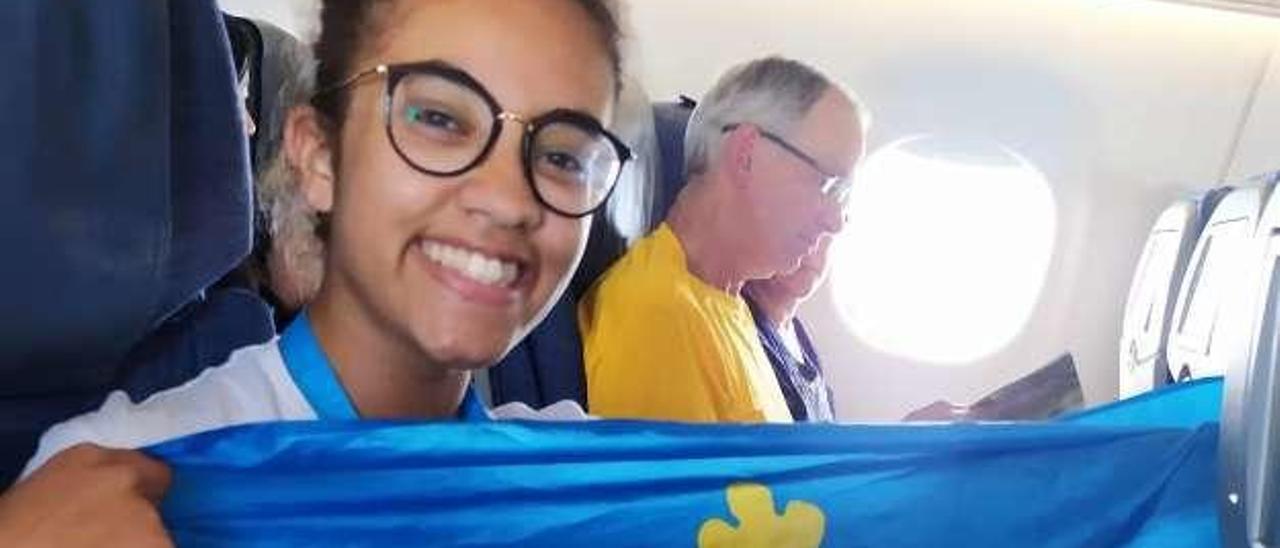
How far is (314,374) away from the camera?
1.10 meters

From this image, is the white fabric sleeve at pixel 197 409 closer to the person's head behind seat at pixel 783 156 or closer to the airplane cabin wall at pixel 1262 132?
the person's head behind seat at pixel 783 156

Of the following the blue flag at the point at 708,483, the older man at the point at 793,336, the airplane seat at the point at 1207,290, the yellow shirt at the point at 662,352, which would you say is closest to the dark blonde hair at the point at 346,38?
the blue flag at the point at 708,483

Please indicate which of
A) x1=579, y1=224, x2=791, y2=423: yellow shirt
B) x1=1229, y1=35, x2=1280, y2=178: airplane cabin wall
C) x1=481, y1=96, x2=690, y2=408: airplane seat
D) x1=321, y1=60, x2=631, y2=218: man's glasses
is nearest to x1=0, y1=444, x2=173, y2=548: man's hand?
x1=321, y1=60, x2=631, y2=218: man's glasses

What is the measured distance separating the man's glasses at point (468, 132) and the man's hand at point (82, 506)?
28 centimetres

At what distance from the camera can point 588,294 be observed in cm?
204

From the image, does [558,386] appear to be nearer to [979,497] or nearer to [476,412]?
[476,412]

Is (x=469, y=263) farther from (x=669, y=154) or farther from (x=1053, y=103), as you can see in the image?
(x=1053, y=103)

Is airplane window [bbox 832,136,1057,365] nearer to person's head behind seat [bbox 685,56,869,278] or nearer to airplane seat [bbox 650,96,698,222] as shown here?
airplane seat [bbox 650,96,698,222]

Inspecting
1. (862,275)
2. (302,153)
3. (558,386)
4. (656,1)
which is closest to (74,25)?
(302,153)

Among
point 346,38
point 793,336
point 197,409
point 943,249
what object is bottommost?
point 793,336

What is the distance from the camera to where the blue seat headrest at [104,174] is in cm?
94

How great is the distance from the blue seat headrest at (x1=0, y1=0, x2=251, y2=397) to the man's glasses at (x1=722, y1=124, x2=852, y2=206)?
125 cm

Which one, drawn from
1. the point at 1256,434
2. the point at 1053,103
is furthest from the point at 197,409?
the point at 1053,103

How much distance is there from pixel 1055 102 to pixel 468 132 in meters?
2.24
